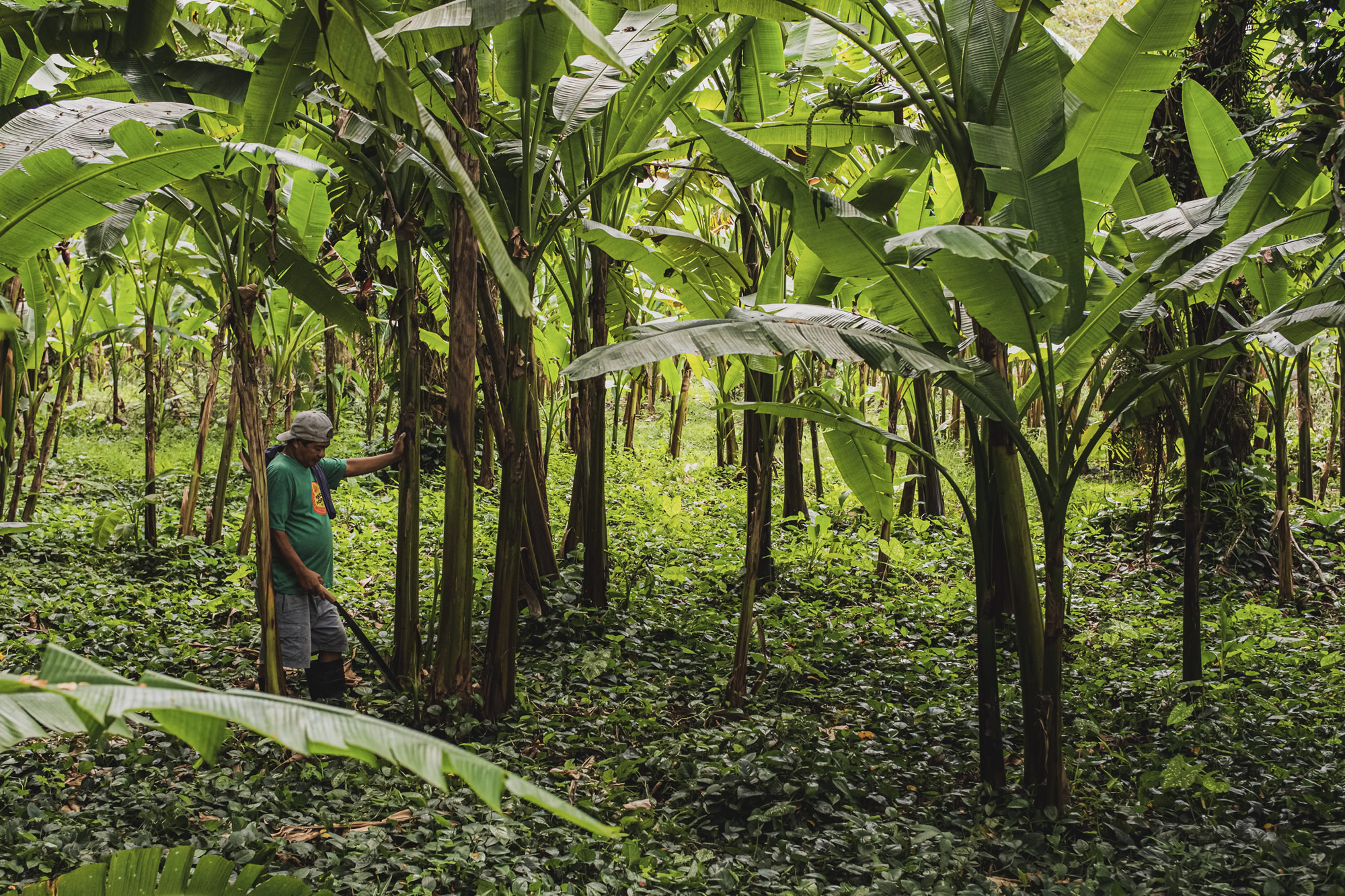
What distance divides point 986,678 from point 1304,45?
274 cm

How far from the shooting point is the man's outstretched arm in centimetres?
433

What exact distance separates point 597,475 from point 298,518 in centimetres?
186

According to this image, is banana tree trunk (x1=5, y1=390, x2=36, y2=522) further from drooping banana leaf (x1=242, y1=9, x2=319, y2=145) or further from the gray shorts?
drooping banana leaf (x1=242, y1=9, x2=319, y2=145)

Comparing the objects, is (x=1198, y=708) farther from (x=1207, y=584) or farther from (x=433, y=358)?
(x=433, y=358)

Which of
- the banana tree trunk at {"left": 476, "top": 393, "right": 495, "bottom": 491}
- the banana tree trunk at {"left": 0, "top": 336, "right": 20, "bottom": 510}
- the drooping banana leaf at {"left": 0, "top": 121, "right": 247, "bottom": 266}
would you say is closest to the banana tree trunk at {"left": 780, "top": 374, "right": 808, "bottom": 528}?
the banana tree trunk at {"left": 476, "top": 393, "right": 495, "bottom": 491}

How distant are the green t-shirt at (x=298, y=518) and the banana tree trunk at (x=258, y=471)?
1.76ft

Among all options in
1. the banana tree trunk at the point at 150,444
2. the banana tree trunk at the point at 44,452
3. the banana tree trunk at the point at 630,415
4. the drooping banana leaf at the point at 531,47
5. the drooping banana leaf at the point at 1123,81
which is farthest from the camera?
the banana tree trunk at the point at 630,415

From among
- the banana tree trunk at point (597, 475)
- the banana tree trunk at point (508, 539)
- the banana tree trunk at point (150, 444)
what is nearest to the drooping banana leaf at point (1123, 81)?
the banana tree trunk at point (508, 539)

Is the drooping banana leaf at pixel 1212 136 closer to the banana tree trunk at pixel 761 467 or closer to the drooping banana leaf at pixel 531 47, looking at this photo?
the banana tree trunk at pixel 761 467

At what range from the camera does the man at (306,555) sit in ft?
14.5

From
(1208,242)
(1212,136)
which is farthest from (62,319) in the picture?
(1212,136)

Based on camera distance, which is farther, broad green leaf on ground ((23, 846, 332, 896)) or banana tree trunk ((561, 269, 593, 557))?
banana tree trunk ((561, 269, 593, 557))

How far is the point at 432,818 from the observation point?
10.5 feet

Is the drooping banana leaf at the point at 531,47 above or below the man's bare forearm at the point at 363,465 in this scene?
above
